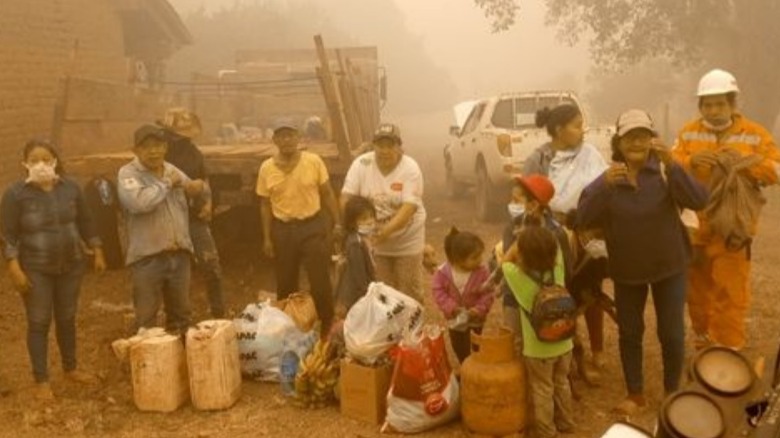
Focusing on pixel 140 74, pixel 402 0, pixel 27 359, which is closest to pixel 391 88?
pixel 140 74

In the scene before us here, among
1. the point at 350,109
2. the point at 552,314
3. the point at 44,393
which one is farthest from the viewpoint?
the point at 350,109

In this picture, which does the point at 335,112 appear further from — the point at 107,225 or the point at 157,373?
the point at 157,373

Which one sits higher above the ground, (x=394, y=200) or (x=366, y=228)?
(x=394, y=200)

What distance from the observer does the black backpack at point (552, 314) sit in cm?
407

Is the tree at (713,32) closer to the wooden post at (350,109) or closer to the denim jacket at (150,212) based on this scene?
the wooden post at (350,109)

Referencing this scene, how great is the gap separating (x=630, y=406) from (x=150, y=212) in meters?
3.39

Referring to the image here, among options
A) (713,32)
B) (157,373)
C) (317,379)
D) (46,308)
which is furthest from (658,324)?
(713,32)

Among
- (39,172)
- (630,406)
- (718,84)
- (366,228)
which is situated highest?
(718,84)

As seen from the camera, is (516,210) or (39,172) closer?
(516,210)

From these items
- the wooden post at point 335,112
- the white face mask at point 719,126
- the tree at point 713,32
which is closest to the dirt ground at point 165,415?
the white face mask at point 719,126

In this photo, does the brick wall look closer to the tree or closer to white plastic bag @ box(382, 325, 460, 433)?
white plastic bag @ box(382, 325, 460, 433)

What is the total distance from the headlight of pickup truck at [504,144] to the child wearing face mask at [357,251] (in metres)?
5.64

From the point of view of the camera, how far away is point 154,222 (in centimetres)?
528

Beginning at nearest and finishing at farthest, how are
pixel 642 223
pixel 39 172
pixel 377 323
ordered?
pixel 642 223 < pixel 377 323 < pixel 39 172
